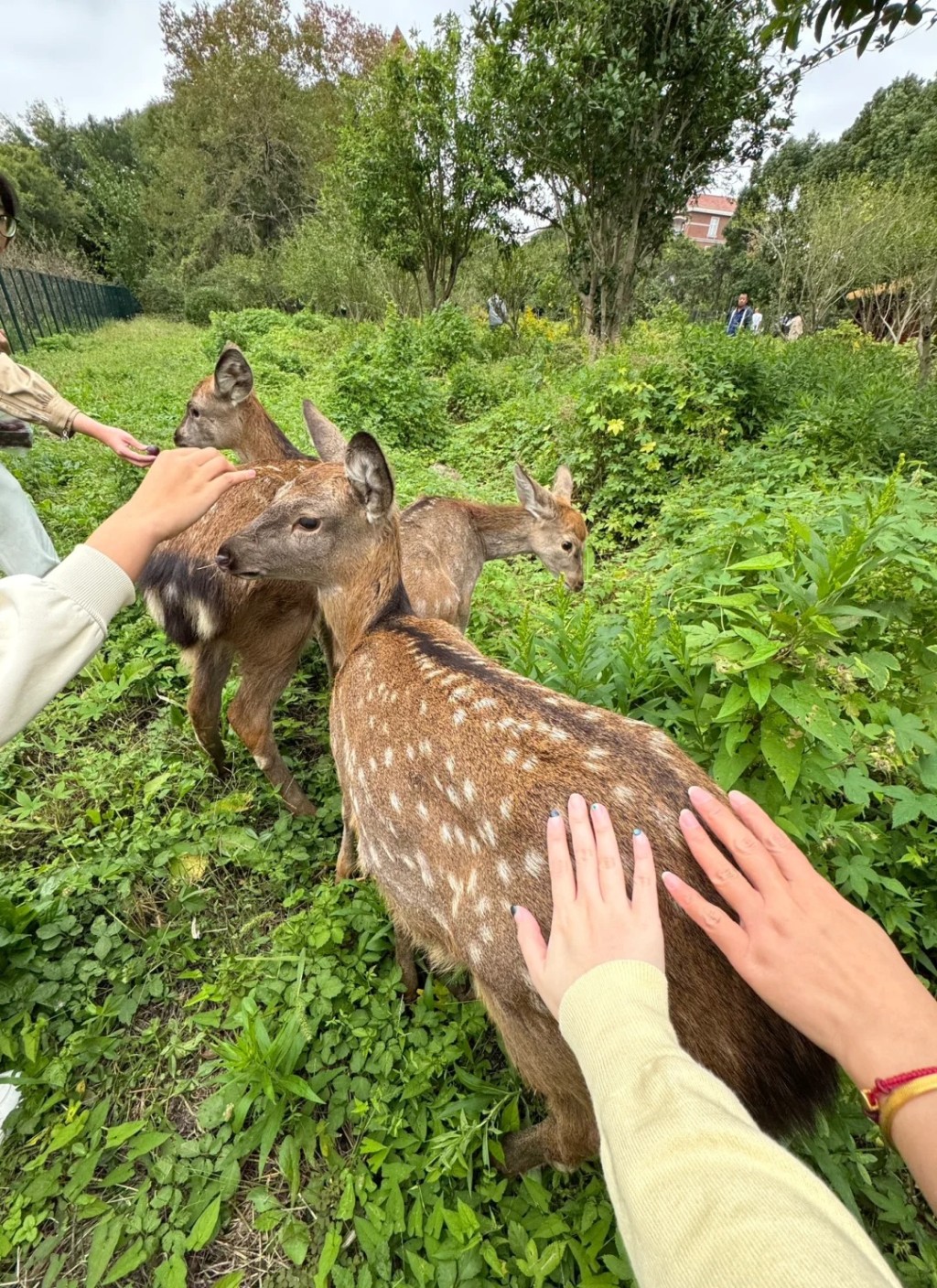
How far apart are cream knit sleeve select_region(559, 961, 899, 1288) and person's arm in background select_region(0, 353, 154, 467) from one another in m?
3.29

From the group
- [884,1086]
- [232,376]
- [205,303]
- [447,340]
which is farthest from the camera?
[205,303]

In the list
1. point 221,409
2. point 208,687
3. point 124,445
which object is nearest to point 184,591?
point 208,687

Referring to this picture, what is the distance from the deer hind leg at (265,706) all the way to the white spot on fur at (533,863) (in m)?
1.83

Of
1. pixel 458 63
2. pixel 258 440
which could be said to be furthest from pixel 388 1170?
pixel 458 63

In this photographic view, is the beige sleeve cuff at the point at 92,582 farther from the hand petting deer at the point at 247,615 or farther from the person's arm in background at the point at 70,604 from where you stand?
the hand petting deer at the point at 247,615

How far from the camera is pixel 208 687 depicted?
10.4ft

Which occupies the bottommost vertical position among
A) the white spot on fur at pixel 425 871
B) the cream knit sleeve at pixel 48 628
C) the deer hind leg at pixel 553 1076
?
the deer hind leg at pixel 553 1076

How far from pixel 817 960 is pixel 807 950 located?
0.02 meters

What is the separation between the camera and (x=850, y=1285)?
2.11ft

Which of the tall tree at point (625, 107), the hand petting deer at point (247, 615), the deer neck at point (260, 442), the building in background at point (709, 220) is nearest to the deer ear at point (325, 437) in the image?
the hand petting deer at point (247, 615)

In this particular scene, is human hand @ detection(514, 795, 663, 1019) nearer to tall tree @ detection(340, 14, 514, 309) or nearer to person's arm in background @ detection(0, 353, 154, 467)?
person's arm in background @ detection(0, 353, 154, 467)

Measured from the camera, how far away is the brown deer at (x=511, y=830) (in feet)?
4.79

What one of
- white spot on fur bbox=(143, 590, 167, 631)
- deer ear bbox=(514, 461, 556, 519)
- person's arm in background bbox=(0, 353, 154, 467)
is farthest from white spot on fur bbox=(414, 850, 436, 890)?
deer ear bbox=(514, 461, 556, 519)

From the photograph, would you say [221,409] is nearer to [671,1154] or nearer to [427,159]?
[671,1154]
